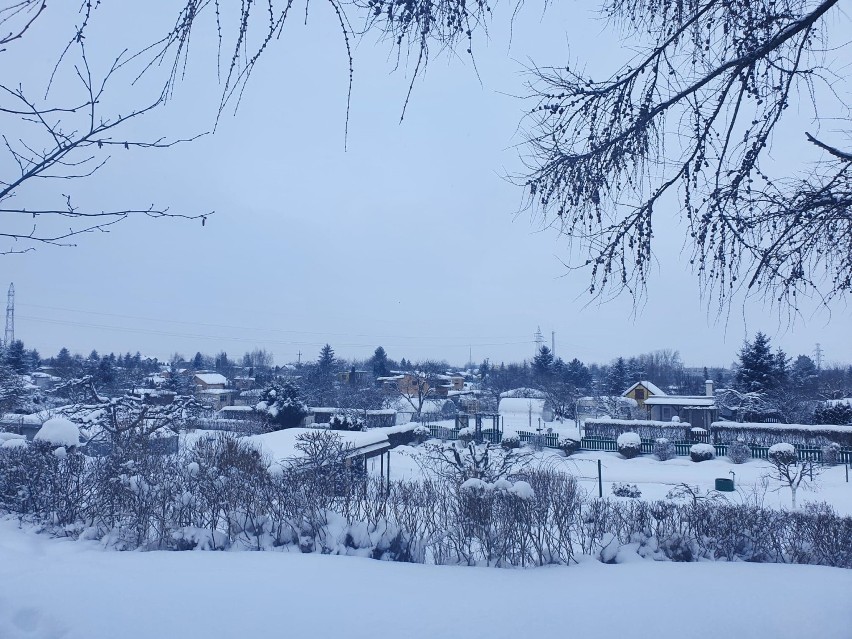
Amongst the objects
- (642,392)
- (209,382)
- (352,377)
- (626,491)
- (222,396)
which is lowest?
(626,491)

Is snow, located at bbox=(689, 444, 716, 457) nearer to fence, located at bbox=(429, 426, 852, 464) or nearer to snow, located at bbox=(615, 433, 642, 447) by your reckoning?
fence, located at bbox=(429, 426, 852, 464)

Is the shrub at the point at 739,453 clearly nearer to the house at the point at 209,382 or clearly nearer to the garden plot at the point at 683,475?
the garden plot at the point at 683,475

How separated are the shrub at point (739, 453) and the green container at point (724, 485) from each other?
7.26 metres

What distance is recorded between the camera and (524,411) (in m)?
44.6

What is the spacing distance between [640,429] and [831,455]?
9.07m

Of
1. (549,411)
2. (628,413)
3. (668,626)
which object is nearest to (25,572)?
(668,626)

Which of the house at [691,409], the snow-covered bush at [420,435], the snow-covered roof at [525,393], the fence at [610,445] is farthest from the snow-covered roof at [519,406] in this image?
the snow-covered bush at [420,435]

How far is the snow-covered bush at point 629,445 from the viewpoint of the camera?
77.5 ft

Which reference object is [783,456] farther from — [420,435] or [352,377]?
[352,377]

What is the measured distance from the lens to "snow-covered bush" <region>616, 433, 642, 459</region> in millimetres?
23625

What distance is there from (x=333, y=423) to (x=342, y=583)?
16903mm

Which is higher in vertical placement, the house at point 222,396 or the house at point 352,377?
the house at point 352,377


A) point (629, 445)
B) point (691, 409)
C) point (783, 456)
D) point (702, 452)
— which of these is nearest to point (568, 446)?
point (629, 445)

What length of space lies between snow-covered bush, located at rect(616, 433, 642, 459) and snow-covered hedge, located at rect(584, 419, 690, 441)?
125 inches
